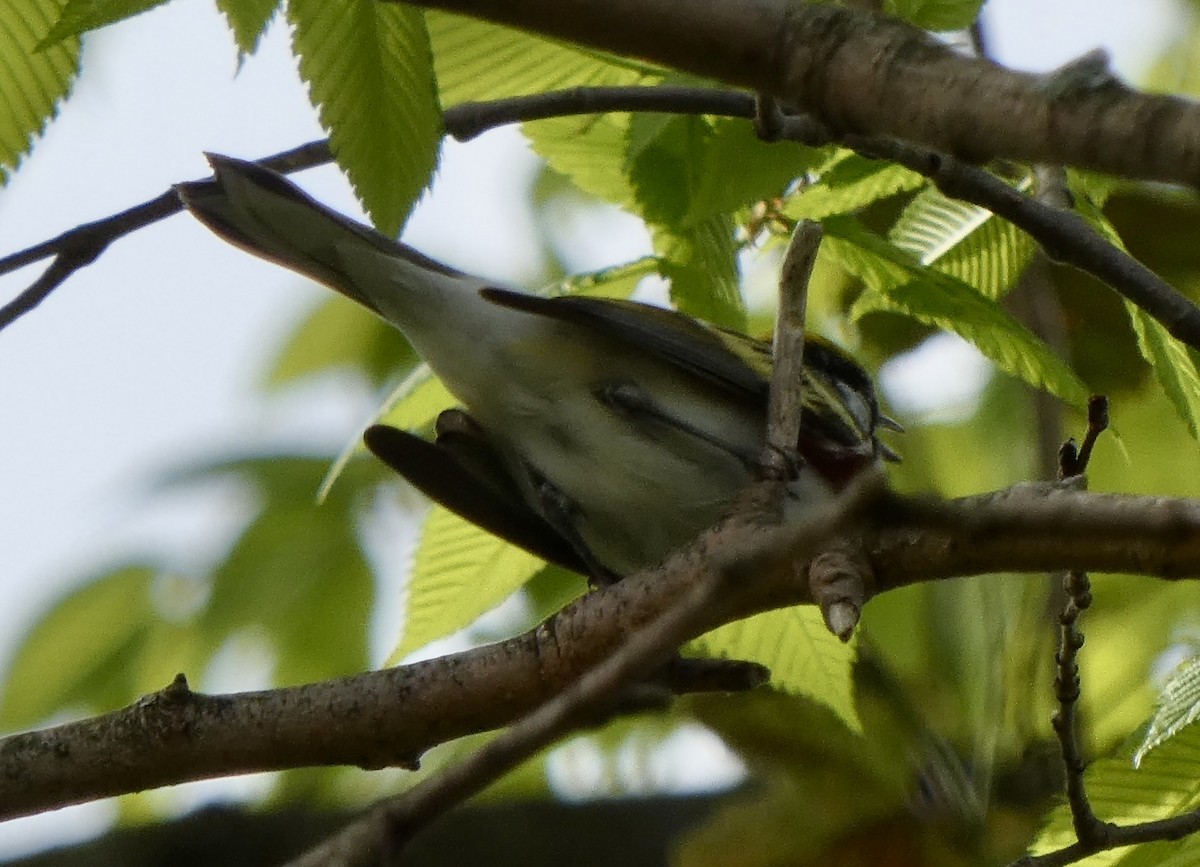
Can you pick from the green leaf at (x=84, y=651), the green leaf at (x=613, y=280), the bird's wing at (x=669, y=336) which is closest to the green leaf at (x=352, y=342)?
the green leaf at (x=84, y=651)

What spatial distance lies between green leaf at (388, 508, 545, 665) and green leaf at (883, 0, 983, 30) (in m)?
1.29

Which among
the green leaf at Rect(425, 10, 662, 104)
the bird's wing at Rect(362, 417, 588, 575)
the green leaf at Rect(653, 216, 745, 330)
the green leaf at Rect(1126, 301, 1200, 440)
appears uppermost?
the green leaf at Rect(425, 10, 662, 104)

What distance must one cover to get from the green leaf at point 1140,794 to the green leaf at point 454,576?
1082mm

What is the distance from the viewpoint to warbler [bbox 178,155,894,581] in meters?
2.88

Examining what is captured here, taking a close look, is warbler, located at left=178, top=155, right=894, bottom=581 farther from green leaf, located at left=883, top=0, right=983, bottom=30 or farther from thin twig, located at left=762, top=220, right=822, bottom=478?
green leaf, located at left=883, top=0, right=983, bottom=30

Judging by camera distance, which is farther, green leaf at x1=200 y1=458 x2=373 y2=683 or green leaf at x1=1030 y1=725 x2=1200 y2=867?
green leaf at x1=200 y1=458 x2=373 y2=683

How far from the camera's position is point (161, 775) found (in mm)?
2010

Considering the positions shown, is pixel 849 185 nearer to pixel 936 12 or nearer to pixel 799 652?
pixel 936 12

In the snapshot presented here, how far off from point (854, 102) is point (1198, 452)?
345 centimetres

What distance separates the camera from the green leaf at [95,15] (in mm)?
1657

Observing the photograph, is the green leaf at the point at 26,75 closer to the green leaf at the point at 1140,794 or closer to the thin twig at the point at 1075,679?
the thin twig at the point at 1075,679

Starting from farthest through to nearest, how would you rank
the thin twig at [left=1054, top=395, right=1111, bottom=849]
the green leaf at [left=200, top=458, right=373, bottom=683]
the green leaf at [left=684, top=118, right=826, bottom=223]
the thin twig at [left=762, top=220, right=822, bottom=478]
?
the green leaf at [left=200, top=458, right=373, bottom=683], the green leaf at [left=684, top=118, right=826, bottom=223], the thin twig at [left=762, top=220, right=822, bottom=478], the thin twig at [left=1054, top=395, right=1111, bottom=849]

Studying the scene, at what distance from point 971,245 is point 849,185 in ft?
1.13

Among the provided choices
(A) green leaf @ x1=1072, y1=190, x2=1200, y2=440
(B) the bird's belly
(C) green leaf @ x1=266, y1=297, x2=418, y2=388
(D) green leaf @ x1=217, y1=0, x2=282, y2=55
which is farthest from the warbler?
(C) green leaf @ x1=266, y1=297, x2=418, y2=388
